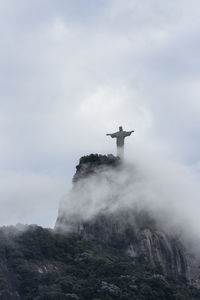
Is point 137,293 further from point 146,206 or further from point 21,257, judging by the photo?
point 146,206

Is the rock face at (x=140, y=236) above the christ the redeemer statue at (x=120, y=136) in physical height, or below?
below

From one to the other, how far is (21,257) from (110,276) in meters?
12.2

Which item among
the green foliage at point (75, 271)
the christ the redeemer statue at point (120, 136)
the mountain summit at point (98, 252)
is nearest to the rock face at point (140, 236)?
the mountain summit at point (98, 252)

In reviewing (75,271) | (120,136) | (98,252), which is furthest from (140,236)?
(120,136)

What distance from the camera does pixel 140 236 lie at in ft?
A: 404

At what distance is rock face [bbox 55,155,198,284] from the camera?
122 metres

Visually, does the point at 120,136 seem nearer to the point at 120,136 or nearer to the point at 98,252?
the point at 120,136

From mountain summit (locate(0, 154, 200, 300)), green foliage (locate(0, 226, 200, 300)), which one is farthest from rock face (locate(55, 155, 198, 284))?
green foliage (locate(0, 226, 200, 300))

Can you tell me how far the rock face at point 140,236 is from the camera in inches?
4803

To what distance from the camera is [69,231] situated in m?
125

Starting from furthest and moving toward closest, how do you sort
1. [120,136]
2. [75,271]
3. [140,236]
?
[120,136]
[140,236]
[75,271]

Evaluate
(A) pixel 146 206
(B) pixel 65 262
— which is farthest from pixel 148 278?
(A) pixel 146 206

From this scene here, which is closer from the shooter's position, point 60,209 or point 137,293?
point 137,293

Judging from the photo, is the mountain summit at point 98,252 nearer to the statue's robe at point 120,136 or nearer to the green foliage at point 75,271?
the green foliage at point 75,271
